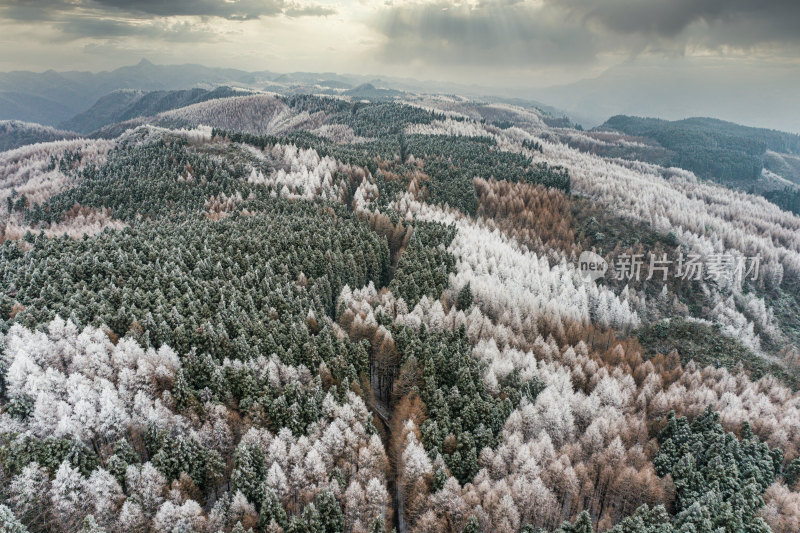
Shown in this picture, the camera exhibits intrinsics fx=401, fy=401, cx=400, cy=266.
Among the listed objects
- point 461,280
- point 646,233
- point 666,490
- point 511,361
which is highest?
point 646,233

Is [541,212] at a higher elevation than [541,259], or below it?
higher

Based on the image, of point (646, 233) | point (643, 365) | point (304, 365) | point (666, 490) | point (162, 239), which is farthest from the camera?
point (646, 233)

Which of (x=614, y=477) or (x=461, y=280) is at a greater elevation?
(x=461, y=280)

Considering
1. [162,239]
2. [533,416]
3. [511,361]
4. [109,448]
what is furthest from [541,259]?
[109,448]

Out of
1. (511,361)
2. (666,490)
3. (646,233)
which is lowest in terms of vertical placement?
(666,490)

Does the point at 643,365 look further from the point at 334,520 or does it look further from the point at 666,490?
the point at 334,520

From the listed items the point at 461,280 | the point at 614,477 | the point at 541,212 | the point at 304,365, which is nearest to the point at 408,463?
the point at 304,365

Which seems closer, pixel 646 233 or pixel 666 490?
pixel 666 490

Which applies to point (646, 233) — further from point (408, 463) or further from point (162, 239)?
point (162, 239)

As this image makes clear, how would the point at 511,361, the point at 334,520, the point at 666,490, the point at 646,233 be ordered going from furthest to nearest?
the point at 646,233, the point at 511,361, the point at 666,490, the point at 334,520
